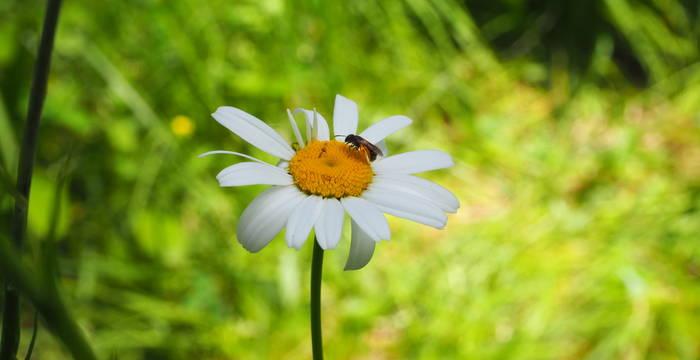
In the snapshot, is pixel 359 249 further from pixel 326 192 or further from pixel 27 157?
pixel 27 157

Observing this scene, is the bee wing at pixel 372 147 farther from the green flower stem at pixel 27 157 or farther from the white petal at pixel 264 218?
the green flower stem at pixel 27 157

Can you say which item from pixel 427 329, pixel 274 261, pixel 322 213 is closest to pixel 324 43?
Result: pixel 274 261

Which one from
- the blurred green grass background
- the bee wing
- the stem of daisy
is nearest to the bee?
the bee wing

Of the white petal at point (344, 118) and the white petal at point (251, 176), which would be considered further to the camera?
the white petal at point (344, 118)

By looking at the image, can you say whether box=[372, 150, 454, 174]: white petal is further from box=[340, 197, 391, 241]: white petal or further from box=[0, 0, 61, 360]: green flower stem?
box=[0, 0, 61, 360]: green flower stem

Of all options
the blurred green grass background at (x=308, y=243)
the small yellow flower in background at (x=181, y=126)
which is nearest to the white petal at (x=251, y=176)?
the blurred green grass background at (x=308, y=243)

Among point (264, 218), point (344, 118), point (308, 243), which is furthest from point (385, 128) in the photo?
point (308, 243)

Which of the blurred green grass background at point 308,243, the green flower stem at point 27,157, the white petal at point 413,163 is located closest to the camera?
the green flower stem at point 27,157
